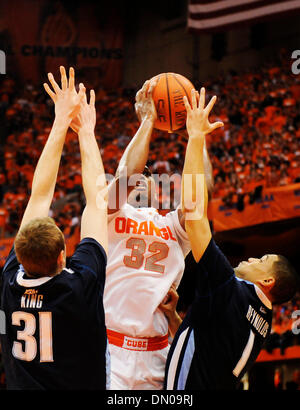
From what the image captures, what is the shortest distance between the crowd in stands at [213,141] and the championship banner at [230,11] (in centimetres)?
149

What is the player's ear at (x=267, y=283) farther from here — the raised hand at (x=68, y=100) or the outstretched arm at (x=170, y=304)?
the raised hand at (x=68, y=100)

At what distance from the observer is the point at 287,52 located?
15.2 metres

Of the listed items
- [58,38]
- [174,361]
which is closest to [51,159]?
[174,361]

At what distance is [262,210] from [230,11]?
6242mm

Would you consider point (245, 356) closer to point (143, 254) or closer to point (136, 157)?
point (143, 254)

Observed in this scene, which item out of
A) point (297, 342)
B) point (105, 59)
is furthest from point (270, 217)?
point (105, 59)

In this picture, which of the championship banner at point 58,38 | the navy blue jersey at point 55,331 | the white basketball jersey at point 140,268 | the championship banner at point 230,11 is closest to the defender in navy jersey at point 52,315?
the navy blue jersey at point 55,331

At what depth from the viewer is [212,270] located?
2.62 meters

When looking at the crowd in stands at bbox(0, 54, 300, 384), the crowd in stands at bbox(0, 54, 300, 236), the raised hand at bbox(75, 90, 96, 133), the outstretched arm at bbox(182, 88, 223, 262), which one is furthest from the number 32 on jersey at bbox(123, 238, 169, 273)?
the crowd in stands at bbox(0, 54, 300, 236)

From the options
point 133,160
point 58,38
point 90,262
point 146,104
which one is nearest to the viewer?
point 90,262

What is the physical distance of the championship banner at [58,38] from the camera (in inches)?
714

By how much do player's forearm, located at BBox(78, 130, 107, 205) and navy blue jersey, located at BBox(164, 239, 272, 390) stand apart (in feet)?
1.82
